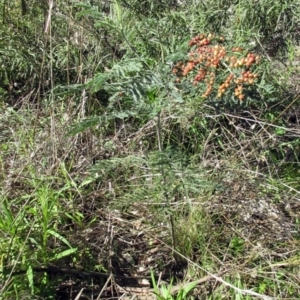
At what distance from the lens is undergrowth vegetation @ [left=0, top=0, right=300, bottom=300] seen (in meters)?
1.83

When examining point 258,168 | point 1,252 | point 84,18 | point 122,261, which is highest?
point 84,18

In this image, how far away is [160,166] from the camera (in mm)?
1835

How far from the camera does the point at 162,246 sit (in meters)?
2.30

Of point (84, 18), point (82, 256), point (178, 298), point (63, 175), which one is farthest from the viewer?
point (84, 18)

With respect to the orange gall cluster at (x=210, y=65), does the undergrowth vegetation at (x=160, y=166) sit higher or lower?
lower

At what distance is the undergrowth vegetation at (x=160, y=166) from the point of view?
1.83 metres

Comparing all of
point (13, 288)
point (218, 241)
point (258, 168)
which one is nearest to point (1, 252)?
point (13, 288)

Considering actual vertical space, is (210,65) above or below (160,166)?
above

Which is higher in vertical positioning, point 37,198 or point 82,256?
point 37,198

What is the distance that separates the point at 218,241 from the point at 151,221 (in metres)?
0.33

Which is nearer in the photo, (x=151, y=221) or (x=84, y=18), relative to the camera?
(x=151, y=221)

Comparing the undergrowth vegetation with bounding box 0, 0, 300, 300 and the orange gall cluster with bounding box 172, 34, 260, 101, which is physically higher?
the orange gall cluster with bounding box 172, 34, 260, 101

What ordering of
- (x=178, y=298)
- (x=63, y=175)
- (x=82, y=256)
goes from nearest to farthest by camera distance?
1. (x=178, y=298)
2. (x=82, y=256)
3. (x=63, y=175)

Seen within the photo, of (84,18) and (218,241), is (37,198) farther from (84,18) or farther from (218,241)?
(84,18)
